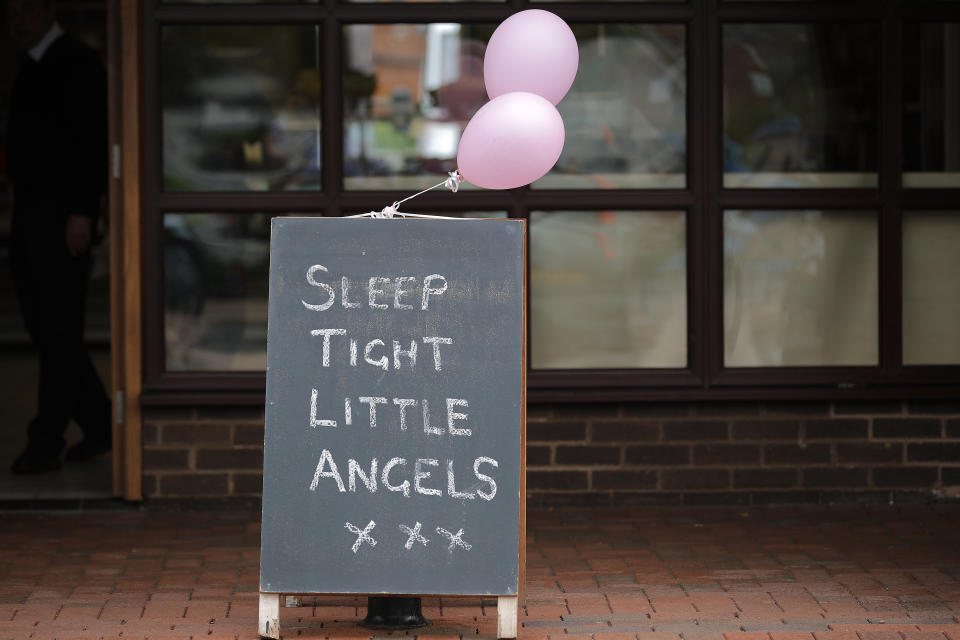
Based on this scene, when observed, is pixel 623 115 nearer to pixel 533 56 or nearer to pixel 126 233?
pixel 533 56

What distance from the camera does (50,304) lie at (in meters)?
7.19

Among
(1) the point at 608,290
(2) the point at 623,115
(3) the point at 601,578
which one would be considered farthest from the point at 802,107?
(3) the point at 601,578

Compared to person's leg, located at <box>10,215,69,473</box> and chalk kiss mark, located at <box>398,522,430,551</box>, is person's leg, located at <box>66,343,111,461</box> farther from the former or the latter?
chalk kiss mark, located at <box>398,522,430,551</box>

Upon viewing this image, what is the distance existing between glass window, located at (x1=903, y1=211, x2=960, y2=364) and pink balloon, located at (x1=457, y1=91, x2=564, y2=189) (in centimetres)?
261

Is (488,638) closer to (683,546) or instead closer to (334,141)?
(683,546)

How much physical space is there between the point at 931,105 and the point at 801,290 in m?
1.00

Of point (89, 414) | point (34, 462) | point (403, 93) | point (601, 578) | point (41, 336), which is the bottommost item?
point (601, 578)

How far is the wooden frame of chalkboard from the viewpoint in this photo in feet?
15.2

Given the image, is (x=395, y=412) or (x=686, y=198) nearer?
(x=395, y=412)

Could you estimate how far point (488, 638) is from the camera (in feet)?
15.5

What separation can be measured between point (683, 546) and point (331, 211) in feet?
6.82

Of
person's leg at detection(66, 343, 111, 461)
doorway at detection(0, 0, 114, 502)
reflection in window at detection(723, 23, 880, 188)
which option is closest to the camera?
reflection in window at detection(723, 23, 880, 188)

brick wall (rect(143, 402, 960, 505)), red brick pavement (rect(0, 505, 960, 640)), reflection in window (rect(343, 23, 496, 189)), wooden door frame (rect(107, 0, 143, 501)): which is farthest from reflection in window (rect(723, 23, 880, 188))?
wooden door frame (rect(107, 0, 143, 501))

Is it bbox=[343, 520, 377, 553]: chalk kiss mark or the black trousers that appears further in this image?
the black trousers
